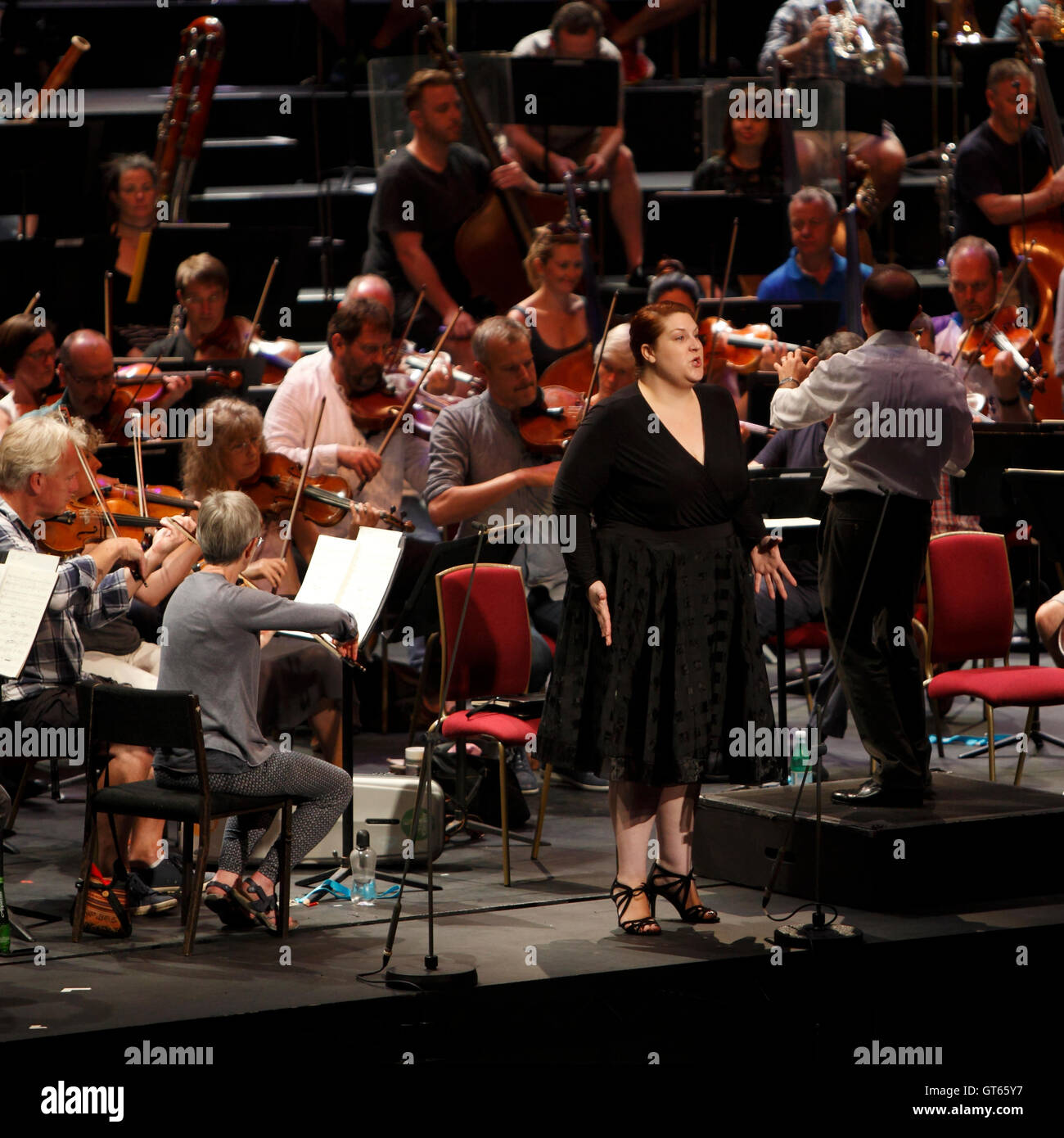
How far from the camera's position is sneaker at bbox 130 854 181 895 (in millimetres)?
4359

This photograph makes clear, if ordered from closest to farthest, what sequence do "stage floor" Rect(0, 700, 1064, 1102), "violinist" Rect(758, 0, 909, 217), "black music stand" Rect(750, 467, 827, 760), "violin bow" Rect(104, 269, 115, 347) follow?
"stage floor" Rect(0, 700, 1064, 1102), "black music stand" Rect(750, 467, 827, 760), "violin bow" Rect(104, 269, 115, 347), "violinist" Rect(758, 0, 909, 217)

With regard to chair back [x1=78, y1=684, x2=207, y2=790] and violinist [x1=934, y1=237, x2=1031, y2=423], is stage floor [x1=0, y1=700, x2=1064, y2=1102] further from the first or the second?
violinist [x1=934, y1=237, x2=1031, y2=423]

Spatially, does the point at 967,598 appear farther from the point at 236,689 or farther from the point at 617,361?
the point at 236,689

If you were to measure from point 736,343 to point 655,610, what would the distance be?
8.72 feet

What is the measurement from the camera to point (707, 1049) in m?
3.76

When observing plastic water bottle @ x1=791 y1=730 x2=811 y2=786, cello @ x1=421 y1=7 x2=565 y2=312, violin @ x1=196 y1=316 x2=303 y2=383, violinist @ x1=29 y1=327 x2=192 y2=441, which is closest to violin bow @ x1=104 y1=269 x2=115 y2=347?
violin @ x1=196 y1=316 x2=303 y2=383

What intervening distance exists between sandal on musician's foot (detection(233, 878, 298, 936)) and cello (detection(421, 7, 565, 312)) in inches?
148

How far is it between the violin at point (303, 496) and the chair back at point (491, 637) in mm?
399

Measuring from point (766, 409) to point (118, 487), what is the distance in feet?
9.84

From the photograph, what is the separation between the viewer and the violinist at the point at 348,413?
5562 millimetres

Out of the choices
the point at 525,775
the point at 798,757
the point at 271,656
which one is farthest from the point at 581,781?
the point at 271,656

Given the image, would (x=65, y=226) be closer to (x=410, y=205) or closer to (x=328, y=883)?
(x=410, y=205)

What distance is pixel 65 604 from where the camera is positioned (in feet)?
13.8

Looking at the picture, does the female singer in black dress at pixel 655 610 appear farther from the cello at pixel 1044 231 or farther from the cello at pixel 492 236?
the cello at pixel 1044 231
